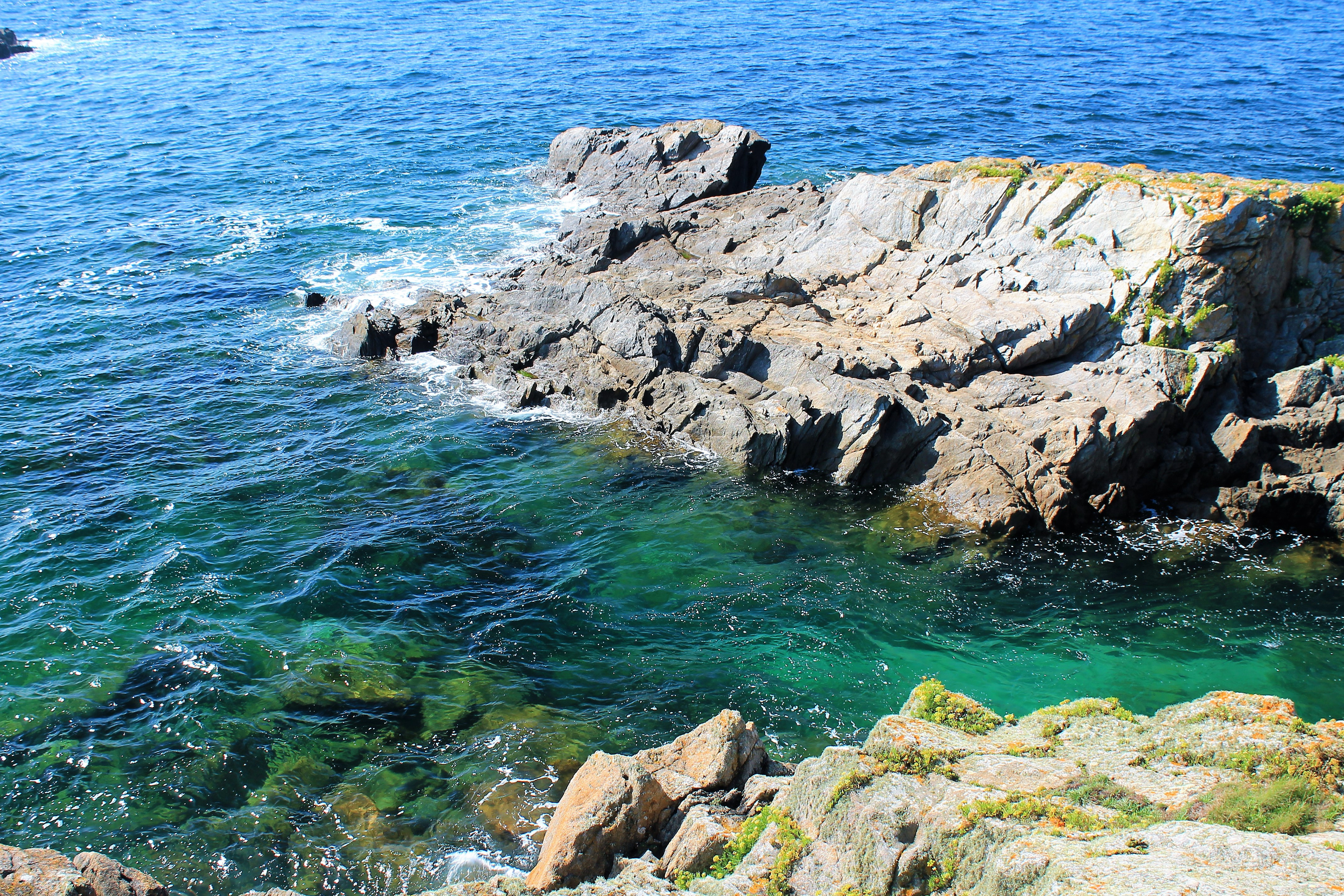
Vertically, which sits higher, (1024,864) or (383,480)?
(1024,864)

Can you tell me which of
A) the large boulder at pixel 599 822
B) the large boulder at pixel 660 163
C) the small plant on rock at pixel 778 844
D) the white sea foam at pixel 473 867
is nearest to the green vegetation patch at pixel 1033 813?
the small plant on rock at pixel 778 844

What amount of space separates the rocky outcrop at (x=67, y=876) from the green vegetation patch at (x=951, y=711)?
1333 cm

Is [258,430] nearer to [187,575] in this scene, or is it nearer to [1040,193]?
[187,575]

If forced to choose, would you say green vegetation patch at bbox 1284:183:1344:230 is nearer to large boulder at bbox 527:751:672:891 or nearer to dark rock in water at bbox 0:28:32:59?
large boulder at bbox 527:751:672:891

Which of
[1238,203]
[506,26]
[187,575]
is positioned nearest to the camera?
[187,575]

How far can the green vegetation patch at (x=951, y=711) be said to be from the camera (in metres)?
13.6

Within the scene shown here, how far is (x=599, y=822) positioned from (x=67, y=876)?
8.47 meters

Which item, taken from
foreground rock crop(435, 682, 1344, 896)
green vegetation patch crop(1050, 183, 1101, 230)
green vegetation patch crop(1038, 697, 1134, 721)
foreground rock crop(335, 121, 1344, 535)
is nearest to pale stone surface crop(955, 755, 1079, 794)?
foreground rock crop(435, 682, 1344, 896)

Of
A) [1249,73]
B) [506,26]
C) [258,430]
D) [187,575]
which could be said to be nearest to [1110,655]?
[187,575]

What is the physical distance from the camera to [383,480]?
29.5 metres

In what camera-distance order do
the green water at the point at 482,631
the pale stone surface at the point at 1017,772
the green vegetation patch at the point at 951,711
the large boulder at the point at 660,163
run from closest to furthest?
the pale stone surface at the point at 1017,772 < the green vegetation patch at the point at 951,711 < the green water at the point at 482,631 < the large boulder at the point at 660,163

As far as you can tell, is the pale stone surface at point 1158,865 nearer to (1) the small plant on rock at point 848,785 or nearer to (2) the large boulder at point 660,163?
(1) the small plant on rock at point 848,785

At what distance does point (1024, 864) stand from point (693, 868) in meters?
5.58

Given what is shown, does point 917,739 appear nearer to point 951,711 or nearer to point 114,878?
point 951,711
